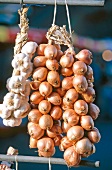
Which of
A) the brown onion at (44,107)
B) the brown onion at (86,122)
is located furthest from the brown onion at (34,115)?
the brown onion at (86,122)

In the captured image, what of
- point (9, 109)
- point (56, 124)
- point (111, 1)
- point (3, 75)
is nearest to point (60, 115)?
point (56, 124)

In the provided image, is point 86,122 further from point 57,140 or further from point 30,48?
point 30,48

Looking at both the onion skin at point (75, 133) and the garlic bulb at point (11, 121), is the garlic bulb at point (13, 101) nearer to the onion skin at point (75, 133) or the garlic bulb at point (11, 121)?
the garlic bulb at point (11, 121)

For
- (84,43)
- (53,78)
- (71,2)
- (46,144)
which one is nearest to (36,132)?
(46,144)

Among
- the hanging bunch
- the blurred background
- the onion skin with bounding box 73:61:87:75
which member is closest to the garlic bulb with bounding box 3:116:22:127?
the hanging bunch

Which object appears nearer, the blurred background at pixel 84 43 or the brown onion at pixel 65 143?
the brown onion at pixel 65 143

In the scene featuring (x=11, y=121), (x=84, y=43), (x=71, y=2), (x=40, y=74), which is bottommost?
(x=11, y=121)

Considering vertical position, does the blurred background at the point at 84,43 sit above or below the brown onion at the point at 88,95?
above

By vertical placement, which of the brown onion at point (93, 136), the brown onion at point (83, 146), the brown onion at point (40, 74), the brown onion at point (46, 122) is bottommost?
the brown onion at point (83, 146)
